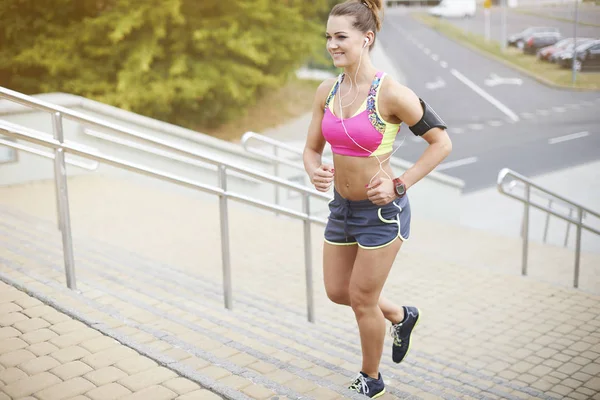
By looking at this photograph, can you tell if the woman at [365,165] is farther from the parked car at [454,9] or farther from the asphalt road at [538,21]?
the parked car at [454,9]

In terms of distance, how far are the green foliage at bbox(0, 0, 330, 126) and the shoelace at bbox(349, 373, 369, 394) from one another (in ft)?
33.1

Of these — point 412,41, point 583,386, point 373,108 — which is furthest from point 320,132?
point 412,41

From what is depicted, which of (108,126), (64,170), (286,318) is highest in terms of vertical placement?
(108,126)

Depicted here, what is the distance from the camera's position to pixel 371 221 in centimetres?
335

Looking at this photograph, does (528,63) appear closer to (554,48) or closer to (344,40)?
(554,48)

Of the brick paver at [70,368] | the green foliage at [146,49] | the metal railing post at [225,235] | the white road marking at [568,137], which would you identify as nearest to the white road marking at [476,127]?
the white road marking at [568,137]

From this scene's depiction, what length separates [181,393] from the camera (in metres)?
3.03

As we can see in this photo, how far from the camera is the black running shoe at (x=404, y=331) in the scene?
3.80 meters

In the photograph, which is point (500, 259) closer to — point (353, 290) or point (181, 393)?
point (353, 290)

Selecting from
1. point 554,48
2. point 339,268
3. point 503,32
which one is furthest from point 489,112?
point 339,268

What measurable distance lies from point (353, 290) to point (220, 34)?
423 inches

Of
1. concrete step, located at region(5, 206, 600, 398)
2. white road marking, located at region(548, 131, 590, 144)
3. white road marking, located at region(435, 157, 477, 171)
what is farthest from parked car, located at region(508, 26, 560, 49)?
concrete step, located at region(5, 206, 600, 398)

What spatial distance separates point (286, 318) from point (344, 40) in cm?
248

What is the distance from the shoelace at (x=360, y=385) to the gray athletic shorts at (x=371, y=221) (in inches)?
26.8
